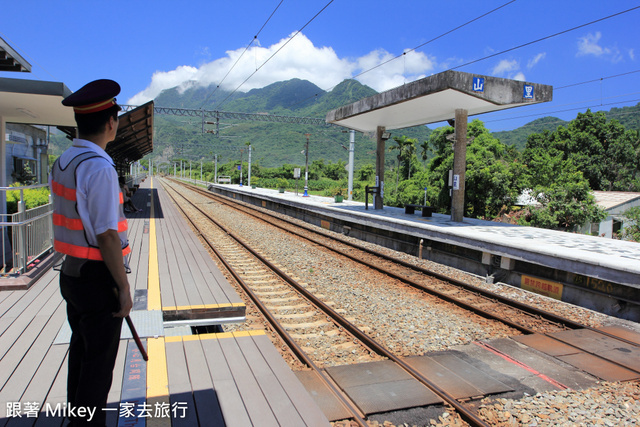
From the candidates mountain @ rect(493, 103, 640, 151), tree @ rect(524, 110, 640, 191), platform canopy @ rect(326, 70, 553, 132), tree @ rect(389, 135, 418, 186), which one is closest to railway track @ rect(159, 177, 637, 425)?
platform canopy @ rect(326, 70, 553, 132)

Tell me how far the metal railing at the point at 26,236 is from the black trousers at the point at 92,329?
3.71 m

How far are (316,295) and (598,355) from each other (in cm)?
392

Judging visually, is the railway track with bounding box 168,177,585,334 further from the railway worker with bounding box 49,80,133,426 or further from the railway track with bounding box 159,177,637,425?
the railway worker with bounding box 49,80,133,426

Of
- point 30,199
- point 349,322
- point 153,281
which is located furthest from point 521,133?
point 153,281

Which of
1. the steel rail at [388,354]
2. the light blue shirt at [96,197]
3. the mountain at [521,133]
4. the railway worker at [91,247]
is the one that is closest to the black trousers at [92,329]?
the railway worker at [91,247]

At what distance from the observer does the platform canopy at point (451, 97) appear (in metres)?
10.2

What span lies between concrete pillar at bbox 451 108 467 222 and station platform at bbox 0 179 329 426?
29.6 feet

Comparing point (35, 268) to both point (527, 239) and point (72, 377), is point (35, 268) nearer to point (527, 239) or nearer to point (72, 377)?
point (72, 377)

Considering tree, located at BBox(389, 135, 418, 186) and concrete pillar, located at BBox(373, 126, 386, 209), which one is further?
tree, located at BBox(389, 135, 418, 186)

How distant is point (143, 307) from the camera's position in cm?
445

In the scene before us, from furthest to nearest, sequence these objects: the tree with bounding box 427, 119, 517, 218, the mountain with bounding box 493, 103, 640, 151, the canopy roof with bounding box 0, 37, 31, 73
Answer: the mountain with bounding box 493, 103, 640, 151, the tree with bounding box 427, 119, 517, 218, the canopy roof with bounding box 0, 37, 31, 73

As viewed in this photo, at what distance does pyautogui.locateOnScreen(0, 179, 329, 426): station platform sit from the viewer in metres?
2.58

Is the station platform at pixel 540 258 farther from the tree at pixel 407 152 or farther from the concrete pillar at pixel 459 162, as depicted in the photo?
the tree at pixel 407 152

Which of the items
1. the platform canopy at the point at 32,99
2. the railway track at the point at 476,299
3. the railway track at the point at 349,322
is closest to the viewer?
the railway track at the point at 349,322
